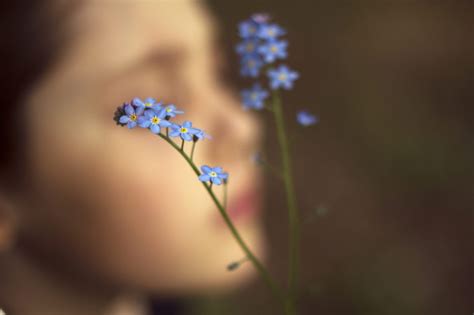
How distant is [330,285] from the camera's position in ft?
6.34

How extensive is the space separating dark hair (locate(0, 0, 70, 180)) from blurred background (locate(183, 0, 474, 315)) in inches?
38.5

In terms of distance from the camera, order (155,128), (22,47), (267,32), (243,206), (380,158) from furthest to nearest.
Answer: (380,158), (243,206), (22,47), (267,32), (155,128)

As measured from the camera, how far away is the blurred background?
197cm

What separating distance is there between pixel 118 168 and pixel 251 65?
437 millimetres

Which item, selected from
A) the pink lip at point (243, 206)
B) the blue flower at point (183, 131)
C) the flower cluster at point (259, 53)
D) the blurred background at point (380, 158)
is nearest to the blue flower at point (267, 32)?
the flower cluster at point (259, 53)

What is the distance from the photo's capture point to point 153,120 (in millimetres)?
422

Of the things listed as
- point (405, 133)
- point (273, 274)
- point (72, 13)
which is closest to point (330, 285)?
point (273, 274)

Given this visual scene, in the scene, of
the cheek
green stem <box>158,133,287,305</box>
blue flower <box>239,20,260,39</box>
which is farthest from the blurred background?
green stem <box>158,133,287,305</box>

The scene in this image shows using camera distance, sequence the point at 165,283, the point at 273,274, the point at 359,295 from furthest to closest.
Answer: the point at 273,274 → the point at 359,295 → the point at 165,283

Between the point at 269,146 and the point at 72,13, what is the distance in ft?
4.38

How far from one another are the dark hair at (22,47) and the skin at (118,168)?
2cm

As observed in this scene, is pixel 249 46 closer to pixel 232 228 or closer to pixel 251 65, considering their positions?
pixel 251 65

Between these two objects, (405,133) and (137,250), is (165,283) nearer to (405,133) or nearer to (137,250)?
(137,250)

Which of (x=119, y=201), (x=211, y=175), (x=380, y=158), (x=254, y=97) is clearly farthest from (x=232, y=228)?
(x=380, y=158)
